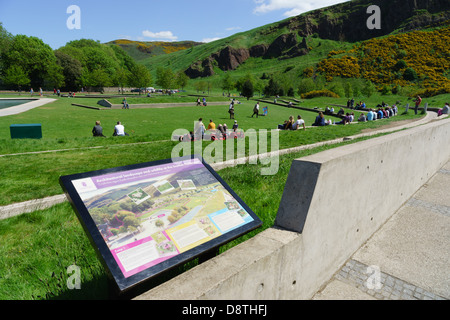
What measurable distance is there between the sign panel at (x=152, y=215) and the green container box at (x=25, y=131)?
14042 mm

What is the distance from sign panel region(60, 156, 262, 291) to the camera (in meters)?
2.11

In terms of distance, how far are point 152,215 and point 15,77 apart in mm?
79684

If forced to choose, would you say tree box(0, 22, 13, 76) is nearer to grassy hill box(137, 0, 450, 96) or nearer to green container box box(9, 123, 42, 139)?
grassy hill box(137, 0, 450, 96)

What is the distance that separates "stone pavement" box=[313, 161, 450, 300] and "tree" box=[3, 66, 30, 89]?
264 ft

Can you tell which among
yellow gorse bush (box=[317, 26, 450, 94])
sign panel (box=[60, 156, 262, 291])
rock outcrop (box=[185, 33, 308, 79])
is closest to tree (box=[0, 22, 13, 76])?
sign panel (box=[60, 156, 262, 291])

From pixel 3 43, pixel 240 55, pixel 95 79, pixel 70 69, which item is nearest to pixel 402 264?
pixel 95 79

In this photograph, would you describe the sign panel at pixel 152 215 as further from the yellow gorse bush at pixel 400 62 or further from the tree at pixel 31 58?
the yellow gorse bush at pixel 400 62

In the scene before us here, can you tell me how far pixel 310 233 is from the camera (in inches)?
116

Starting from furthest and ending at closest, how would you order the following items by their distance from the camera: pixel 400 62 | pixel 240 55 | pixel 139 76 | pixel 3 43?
1. pixel 240 55
2. pixel 400 62
3. pixel 139 76
4. pixel 3 43

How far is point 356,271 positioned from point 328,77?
98.0 meters

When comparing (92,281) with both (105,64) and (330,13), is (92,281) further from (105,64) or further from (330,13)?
(330,13)

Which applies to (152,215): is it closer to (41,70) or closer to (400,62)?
(41,70)
